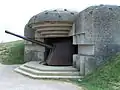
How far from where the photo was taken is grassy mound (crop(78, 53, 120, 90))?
790 centimetres

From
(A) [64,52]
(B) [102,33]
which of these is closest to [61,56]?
(A) [64,52]

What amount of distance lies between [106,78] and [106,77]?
0.22 ft

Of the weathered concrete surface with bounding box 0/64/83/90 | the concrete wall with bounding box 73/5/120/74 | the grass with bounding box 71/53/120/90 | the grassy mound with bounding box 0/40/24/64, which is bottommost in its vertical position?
the weathered concrete surface with bounding box 0/64/83/90

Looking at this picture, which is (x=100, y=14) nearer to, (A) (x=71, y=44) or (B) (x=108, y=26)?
(B) (x=108, y=26)

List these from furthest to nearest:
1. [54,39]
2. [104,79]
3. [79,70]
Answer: [54,39] < [79,70] < [104,79]

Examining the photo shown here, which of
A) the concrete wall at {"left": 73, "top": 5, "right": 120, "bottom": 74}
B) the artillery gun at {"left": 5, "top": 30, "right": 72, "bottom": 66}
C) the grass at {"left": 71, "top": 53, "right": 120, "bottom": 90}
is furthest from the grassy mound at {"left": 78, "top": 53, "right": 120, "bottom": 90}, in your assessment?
the artillery gun at {"left": 5, "top": 30, "right": 72, "bottom": 66}

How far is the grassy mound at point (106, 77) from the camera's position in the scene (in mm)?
7903

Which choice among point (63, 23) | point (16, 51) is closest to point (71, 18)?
point (63, 23)

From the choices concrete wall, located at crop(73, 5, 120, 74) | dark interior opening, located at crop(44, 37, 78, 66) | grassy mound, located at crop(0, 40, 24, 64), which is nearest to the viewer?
concrete wall, located at crop(73, 5, 120, 74)

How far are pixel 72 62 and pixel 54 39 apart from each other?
5.27 ft

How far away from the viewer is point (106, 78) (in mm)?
8445

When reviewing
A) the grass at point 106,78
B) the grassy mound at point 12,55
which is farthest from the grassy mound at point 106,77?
the grassy mound at point 12,55

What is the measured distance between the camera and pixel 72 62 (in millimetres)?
12070

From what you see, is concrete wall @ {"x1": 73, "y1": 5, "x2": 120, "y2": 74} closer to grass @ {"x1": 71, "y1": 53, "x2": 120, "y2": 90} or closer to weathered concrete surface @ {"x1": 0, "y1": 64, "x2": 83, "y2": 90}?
grass @ {"x1": 71, "y1": 53, "x2": 120, "y2": 90}
